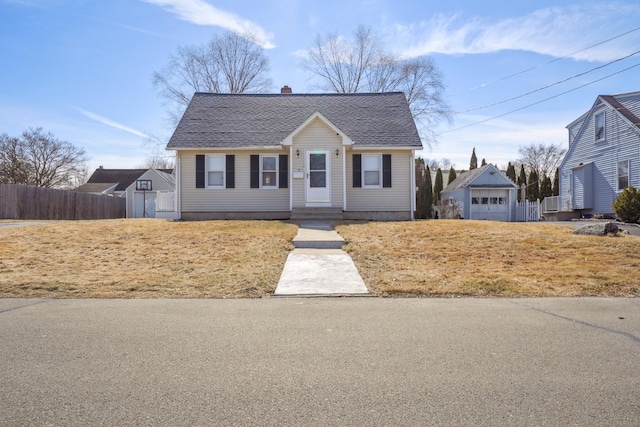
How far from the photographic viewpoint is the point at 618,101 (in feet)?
82.2

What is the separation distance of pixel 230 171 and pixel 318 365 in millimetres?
15851

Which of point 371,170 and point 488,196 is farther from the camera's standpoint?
point 488,196

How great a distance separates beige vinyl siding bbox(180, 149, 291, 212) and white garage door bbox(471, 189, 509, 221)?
67.9ft

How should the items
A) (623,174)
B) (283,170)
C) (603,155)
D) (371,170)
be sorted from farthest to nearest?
(603,155)
(623,174)
(371,170)
(283,170)

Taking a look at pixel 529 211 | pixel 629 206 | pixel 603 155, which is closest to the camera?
pixel 629 206

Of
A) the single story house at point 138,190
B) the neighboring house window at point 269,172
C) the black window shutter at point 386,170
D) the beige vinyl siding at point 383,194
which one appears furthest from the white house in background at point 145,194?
the black window shutter at point 386,170

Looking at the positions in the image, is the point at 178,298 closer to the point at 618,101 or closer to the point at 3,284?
the point at 3,284

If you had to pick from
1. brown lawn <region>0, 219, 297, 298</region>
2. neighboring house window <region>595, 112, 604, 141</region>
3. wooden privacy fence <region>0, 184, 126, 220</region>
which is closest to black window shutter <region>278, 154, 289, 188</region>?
brown lawn <region>0, 219, 297, 298</region>

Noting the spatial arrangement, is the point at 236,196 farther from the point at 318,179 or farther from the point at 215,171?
the point at 318,179

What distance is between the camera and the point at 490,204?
34375 mm

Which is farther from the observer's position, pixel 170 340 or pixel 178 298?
pixel 178 298

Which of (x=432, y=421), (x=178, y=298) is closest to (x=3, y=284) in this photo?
(x=178, y=298)

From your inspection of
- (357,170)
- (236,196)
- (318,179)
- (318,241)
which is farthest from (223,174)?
(318,241)

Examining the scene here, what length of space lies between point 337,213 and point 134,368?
14267 millimetres
